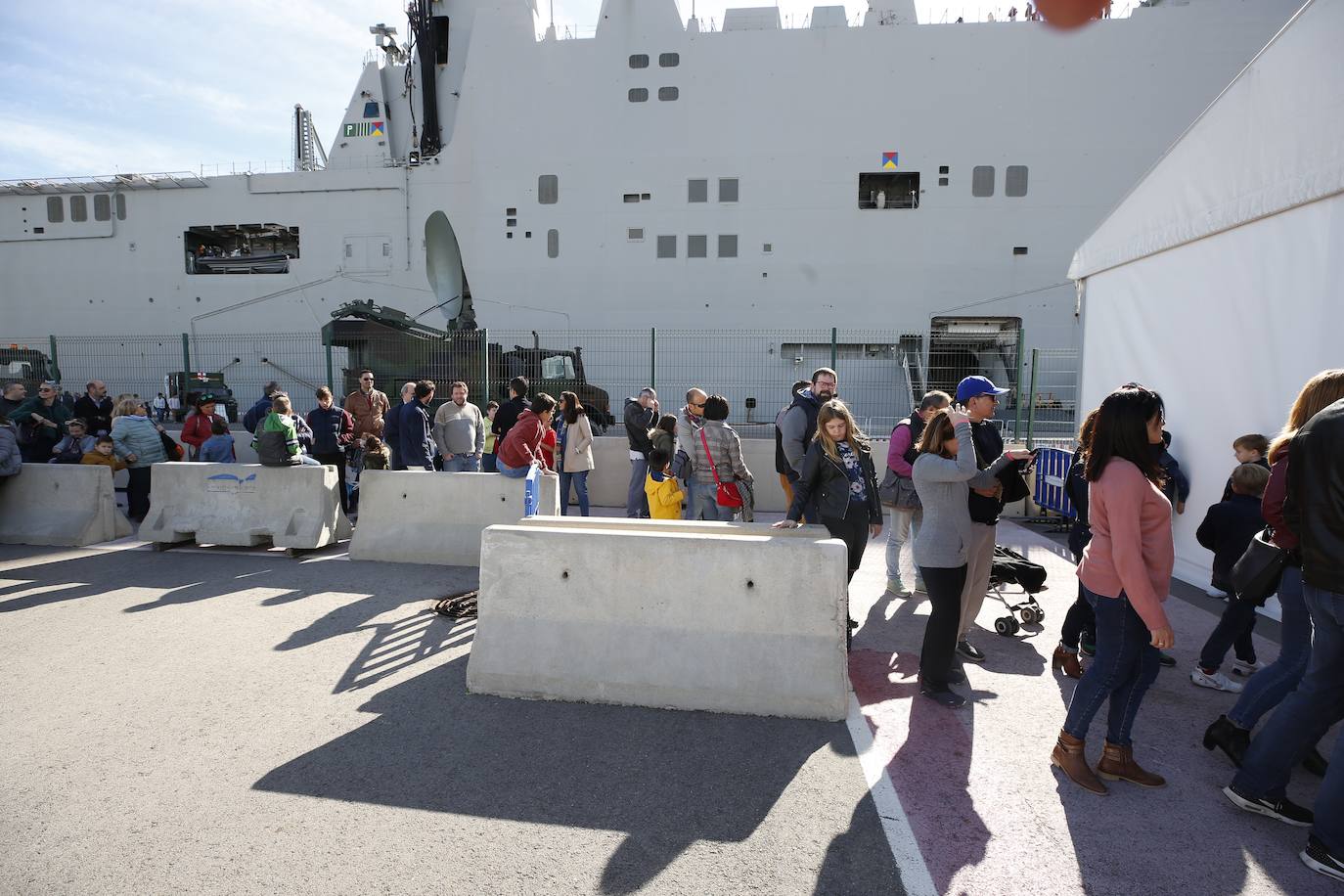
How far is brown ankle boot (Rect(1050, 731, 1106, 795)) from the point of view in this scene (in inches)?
114

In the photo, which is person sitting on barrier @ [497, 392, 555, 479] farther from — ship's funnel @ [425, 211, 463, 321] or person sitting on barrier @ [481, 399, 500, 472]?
ship's funnel @ [425, 211, 463, 321]

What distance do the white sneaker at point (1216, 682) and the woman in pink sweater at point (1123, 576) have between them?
1334 mm

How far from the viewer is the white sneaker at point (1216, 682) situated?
3939 millimetres

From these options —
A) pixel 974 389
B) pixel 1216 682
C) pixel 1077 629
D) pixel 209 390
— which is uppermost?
pixel 209 390

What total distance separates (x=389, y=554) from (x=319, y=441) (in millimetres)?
2226

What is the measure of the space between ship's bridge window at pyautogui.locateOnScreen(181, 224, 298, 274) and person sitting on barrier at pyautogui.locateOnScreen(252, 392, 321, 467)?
629 inches

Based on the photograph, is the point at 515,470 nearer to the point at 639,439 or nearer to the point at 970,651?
the point at 639,439

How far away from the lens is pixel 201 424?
30.6 ft

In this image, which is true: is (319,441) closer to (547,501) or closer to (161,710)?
(547,501)

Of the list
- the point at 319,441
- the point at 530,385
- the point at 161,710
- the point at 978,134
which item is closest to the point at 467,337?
the point at 530,385

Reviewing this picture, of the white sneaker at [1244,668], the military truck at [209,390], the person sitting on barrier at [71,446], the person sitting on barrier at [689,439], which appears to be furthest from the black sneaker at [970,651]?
the military truck at [209,390]

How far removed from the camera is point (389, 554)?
6.66 metres

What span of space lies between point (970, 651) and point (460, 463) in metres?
6.44

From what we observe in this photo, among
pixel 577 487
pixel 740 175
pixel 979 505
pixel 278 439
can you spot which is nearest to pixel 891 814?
pixel 979 505
